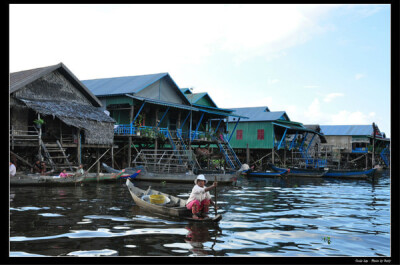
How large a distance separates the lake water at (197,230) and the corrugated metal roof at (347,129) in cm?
3703

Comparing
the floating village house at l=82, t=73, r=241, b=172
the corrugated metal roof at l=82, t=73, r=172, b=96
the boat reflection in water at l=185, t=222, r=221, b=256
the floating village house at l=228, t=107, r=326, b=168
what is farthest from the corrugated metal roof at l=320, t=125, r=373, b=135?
the boat reflection in water at l=185, t=222, r=221, b=256

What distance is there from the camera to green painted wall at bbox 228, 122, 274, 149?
35.3m

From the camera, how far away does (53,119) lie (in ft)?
67.3

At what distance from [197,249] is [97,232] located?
2.61 metres

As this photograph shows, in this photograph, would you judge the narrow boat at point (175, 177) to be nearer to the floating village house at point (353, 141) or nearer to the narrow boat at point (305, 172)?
the narrow boat at point (305, 172)

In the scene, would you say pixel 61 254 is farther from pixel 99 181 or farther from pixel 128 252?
pixel 99 181

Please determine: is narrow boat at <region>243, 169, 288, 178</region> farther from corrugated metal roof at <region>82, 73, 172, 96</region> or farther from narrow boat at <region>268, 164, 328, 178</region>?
corrugated metal roof at <region>82, 73, 172, 96</region>

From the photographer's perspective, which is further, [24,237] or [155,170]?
[155,170]

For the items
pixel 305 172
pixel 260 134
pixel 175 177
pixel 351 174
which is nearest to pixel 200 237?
pixel 175 177

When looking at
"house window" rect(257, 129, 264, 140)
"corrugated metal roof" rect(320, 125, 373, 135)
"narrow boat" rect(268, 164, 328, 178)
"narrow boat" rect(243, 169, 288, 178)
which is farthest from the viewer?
"corrugated metal roof" rect(320, 125, 373, 135)

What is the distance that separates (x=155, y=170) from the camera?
23391 mm

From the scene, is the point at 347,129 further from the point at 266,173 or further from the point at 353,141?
the point at 266,173

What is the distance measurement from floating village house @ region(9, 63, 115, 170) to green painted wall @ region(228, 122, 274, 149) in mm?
16300
